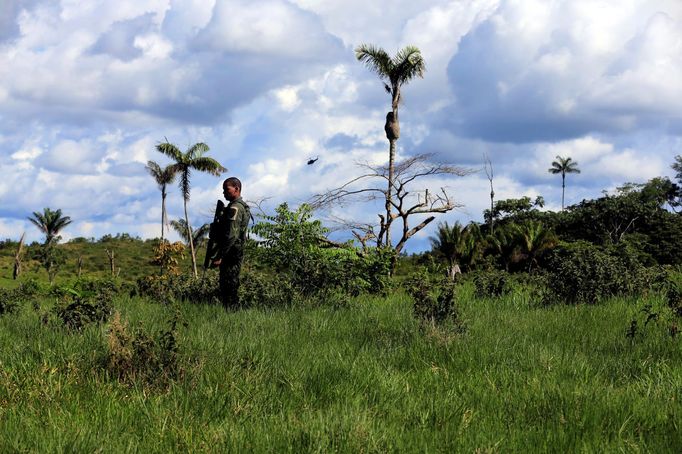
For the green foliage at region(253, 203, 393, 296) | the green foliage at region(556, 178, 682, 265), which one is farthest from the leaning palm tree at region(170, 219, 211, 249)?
the green foliage at region(253, 203, 393, 296)

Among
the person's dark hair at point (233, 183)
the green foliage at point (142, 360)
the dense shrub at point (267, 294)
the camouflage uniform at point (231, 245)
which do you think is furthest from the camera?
the dense shrub at point (267, 294)

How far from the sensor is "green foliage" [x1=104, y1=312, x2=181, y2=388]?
18.2 ft

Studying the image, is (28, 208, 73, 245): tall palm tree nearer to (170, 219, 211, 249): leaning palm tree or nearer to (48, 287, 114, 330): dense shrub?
(170, 219, 211, 249): leaning palm tree

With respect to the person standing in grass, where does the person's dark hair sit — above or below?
above

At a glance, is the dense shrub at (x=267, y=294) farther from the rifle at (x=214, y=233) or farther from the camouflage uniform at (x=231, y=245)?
the rifle at (x=214, y=233)

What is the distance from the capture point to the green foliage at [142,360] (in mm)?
5555

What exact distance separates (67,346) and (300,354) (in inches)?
88.4

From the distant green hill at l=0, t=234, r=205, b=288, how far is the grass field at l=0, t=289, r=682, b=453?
49.4 m

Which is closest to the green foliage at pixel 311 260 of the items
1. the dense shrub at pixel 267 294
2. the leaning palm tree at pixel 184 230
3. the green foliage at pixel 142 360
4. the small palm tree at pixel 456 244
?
the dense shrub at pixel 267 294

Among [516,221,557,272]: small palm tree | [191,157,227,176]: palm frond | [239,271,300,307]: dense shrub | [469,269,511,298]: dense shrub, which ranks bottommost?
[239,271,300,307]: dense shrub

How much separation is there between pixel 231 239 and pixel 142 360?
5.13 m

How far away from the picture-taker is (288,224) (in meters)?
15.0

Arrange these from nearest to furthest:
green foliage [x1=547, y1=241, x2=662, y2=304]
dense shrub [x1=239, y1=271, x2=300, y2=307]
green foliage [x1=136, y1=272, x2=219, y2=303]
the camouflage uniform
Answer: the camouflage uniform, dense shrub [x1=239, y1=271, x2=300, y2=307], green foliage [x1=547, y1=241, x2=662, y2=304], green foliage [x1=136, y1=272, x2=219, y2=303]

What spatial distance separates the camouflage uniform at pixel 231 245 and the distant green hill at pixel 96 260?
45.0 metres
